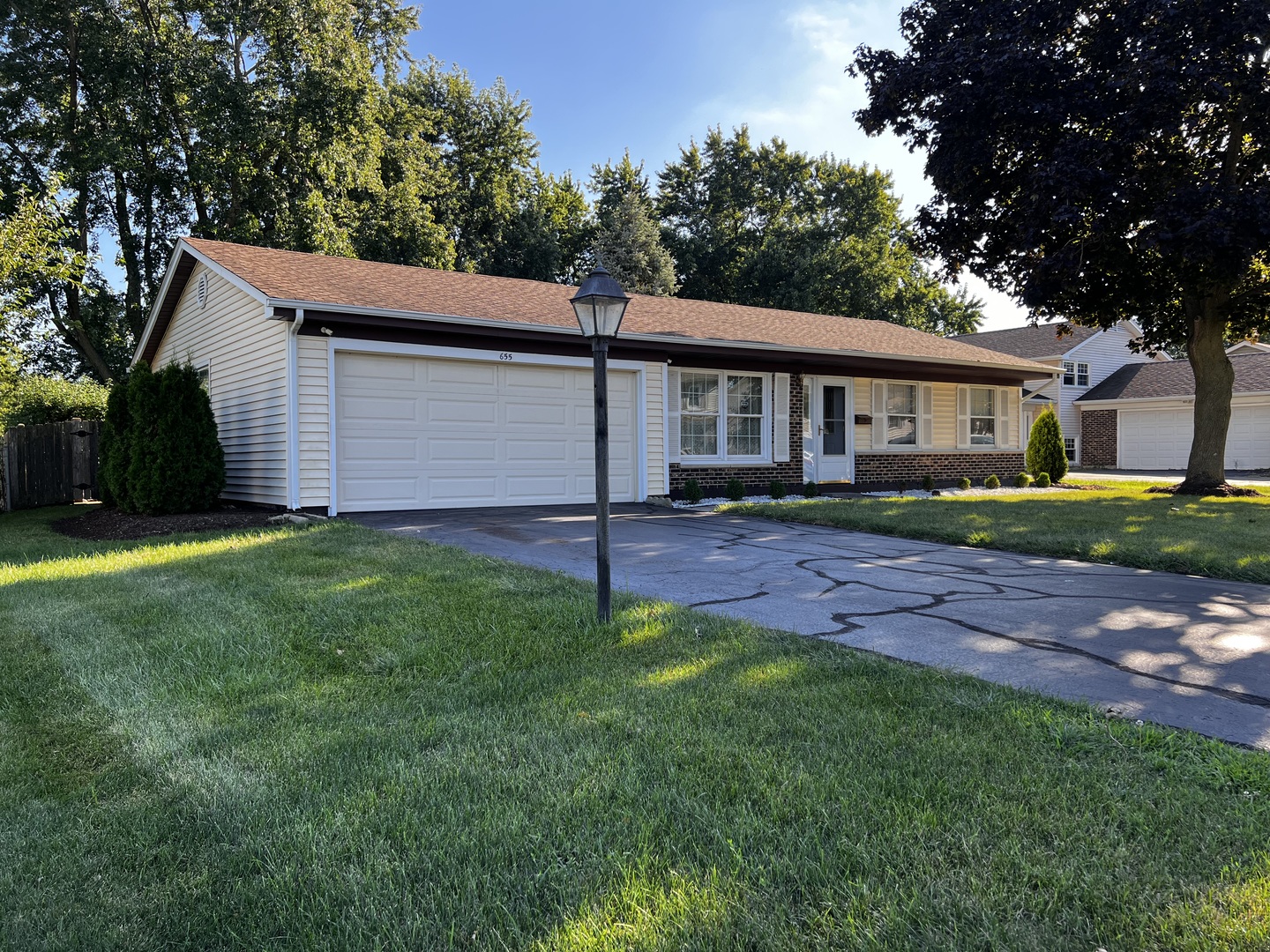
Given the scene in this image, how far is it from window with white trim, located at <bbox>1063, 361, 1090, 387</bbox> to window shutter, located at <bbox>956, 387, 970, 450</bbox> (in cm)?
1526

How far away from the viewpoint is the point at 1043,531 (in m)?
8.38

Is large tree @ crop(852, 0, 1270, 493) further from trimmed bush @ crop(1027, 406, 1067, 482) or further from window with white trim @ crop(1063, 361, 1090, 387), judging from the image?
window with white trim @ crop(1063, 361, 1090, 387)

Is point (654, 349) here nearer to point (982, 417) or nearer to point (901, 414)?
point (901, 414)

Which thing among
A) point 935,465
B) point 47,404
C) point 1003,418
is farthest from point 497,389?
point 1003,418

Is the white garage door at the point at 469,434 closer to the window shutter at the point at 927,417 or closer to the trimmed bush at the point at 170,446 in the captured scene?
the trimmed bush at the point at 170,446

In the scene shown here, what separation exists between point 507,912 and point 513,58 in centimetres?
3088

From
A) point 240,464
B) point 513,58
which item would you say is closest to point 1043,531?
point 240,464

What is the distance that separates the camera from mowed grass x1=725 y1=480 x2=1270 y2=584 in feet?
22.4

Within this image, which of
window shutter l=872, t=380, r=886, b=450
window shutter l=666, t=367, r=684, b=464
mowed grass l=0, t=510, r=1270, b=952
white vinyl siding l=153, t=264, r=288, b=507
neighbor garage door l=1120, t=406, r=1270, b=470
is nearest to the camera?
mowed grass l=0, t=510, r=1270, b=952

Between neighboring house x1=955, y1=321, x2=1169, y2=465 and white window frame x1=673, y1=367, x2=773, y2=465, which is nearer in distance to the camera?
white window frame x1=673, y1=367, x2=773, y2=465

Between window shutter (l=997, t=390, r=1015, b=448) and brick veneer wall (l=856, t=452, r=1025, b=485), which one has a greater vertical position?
window shutter (l=997, t=390, r=1015, b=448)

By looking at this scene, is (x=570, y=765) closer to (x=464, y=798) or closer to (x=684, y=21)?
(x=464, y=798)

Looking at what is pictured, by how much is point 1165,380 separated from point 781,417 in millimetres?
20361

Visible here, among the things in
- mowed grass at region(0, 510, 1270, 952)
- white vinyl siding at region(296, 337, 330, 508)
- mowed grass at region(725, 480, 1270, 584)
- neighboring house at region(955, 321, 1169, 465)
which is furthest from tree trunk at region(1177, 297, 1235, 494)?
white vinyl siding at region(296, 337, 330, 508)
